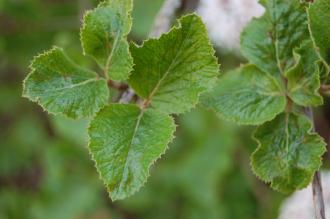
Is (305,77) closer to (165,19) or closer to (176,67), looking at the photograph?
(176,67)

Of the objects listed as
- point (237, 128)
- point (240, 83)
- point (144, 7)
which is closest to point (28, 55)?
point (144, 7)

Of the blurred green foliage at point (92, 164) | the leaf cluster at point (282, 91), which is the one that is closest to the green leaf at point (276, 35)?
the leaf cluster at point (282, 91)

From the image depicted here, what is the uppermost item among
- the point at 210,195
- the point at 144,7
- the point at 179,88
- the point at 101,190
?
the point at 144,7

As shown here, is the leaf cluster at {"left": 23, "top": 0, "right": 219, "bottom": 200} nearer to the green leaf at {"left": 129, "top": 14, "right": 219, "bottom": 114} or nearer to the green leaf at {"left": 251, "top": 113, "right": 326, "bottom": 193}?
the green leaf at {"left": 129, "top": 14, "right": 219, "bottom": 114}

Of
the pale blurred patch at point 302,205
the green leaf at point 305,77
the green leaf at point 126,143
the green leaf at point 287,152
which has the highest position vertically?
the green leaf at point 126,143

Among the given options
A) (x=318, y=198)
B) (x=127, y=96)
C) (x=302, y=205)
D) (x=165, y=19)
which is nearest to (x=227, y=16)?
(x=165, y=19)

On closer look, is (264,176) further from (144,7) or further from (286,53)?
(144,7)

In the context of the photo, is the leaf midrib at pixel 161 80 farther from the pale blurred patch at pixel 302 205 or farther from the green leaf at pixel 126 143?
the pale blurred patch at pixel 302 205
